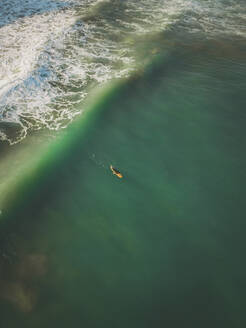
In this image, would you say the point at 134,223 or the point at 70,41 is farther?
the point at 70,41

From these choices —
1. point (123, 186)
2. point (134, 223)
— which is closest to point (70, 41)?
point (123, 186)

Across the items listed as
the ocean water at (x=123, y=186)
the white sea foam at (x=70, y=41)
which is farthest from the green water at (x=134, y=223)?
the white sea foam at (x=70, y=41)

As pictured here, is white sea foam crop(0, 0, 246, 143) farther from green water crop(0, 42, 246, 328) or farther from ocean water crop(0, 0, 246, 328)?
green water crop(0, 42, 246, 328)

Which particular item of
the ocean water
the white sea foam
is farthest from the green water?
the white sea foam

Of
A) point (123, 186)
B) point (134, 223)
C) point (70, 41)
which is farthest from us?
point (70, 41)

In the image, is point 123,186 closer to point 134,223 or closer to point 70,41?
point 134,223

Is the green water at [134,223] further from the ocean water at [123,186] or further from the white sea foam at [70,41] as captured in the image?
the white sea foam at [70,41]

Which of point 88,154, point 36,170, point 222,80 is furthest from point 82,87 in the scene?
point 222,80
